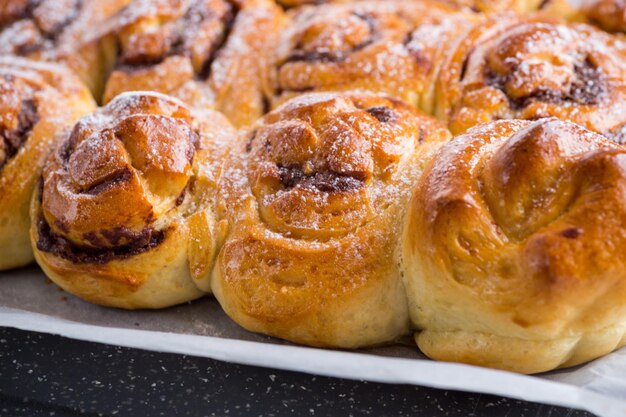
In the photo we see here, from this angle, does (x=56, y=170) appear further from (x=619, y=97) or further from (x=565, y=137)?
(x=619, y=97)

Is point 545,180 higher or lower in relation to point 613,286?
higher

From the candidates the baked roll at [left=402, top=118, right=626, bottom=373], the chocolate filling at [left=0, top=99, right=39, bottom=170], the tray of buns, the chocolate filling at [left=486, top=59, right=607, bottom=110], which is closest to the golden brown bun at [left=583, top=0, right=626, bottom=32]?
the tray of buns

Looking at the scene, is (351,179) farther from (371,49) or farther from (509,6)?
(509,6)

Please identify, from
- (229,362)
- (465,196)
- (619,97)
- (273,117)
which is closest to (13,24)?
(273,117)

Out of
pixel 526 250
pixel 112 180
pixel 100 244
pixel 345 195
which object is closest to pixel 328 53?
pixel 345 195

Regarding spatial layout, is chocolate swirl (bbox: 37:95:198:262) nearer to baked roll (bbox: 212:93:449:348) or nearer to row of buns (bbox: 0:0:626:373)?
row of buns (bbox: 0:0:626:373)

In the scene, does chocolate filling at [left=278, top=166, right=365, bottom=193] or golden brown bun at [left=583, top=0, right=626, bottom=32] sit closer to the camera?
chocolate filling at [left=278, top=166, right=365, bottom=193]
